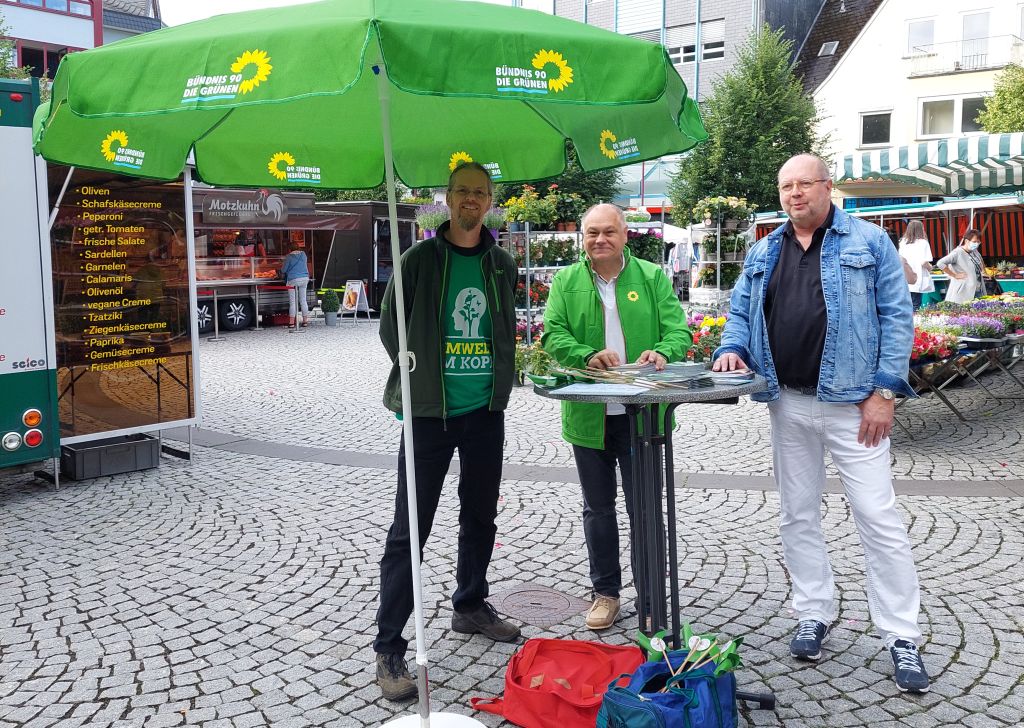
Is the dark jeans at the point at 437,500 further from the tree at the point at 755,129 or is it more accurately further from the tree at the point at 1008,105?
the tree at the point at 755,129

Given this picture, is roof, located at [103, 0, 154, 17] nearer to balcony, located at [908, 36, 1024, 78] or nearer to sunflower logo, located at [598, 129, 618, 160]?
Result: balcony, located at [908, 36, 1024, 78]

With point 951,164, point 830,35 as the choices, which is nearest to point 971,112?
point 830,35

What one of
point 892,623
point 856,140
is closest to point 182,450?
point 892,623

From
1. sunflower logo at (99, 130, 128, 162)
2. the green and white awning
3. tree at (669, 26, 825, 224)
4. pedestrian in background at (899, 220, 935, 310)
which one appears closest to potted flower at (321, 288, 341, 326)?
pedestrian in background at (899, 220, 935, 310)

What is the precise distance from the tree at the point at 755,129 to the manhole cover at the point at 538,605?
29.7 metres

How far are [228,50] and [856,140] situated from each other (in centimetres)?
3593

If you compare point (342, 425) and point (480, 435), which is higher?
point (480, 435)

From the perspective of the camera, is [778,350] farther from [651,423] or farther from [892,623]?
[892,623]

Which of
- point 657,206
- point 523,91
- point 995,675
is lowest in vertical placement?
point 995,675

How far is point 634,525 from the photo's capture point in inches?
148

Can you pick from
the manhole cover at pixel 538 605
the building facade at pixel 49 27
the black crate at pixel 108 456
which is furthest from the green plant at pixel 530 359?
the building facade at pixel 49 27

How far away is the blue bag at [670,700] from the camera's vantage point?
299 centimetres

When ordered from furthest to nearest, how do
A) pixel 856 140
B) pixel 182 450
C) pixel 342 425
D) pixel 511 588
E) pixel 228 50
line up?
1. pixel 856 140
2. pixel 342 425
3. pixel 182 450
4. pixel 511 588
5. pixel 228 50

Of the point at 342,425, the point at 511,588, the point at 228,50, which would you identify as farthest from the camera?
the point at 342,425
